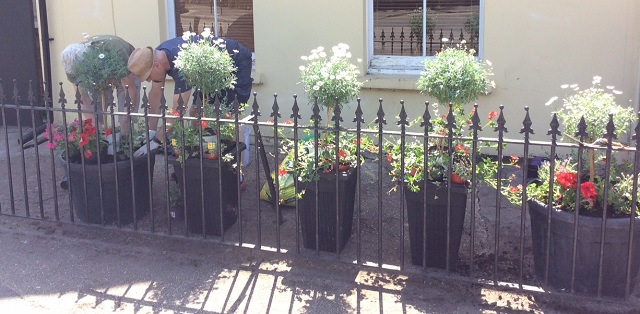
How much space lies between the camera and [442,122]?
14.9 ft

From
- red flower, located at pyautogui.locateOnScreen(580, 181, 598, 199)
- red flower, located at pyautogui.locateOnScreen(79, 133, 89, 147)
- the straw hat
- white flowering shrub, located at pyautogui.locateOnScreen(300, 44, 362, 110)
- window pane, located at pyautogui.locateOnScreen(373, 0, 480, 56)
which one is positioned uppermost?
window pane, located at pyautogui.locateOnScreen(373, 0, 480, 56)

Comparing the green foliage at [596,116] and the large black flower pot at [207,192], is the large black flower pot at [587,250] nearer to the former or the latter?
the green foliage at [596,116]

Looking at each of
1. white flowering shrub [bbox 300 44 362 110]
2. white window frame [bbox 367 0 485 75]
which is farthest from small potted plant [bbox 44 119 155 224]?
white window frame [bbox 367 0 485 75]

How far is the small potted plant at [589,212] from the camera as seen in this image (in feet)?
Result: 12.7

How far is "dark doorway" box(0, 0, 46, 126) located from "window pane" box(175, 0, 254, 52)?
6.76 ft

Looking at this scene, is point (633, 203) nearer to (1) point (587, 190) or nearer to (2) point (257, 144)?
(1) point (587, 190)

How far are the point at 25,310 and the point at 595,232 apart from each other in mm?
3419

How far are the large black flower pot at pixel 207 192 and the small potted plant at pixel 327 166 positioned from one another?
0.53 m

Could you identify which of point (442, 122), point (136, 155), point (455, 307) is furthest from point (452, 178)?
point (136, 155)

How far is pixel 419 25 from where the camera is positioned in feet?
23.7

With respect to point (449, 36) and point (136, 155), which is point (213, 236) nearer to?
point (136, 155)

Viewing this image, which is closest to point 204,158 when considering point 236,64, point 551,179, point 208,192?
point 208,192

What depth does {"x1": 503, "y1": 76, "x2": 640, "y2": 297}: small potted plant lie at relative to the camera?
153 inches

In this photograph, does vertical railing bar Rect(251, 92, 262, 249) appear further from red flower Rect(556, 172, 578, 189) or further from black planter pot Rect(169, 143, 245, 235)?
red flower Rect(556, 172, 578, 189)
